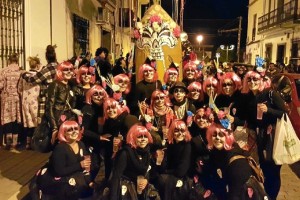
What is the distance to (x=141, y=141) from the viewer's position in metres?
4.36

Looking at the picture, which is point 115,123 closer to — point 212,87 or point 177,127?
point 177,127

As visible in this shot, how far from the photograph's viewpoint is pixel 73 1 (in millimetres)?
12469

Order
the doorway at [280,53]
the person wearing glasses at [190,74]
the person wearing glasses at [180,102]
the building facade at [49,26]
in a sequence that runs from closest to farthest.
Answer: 1. the person wearing glasses at [180,102]
2. the person wearing glasses at [190,74]
3. the building facade at [49,26]
4. the doorway at [280,53]

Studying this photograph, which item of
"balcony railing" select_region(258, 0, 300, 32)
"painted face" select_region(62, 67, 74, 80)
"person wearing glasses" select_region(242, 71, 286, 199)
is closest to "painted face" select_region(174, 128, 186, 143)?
"person wearing glasses" select_region(242, 71, 286, 199)

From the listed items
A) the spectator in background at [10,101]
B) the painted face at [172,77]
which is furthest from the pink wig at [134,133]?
the spectator in background at [10,101]

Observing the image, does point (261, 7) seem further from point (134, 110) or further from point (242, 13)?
point (134, 110)

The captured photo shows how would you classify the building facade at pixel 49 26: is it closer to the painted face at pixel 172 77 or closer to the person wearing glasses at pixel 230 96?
the painted face at pixel 172 77

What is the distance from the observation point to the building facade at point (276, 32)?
75.9ft

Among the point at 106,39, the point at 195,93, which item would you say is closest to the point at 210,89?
the point at 195,93

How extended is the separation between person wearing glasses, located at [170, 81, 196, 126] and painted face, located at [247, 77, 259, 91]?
2.59 ft

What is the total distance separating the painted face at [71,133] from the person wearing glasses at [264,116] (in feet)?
6.56

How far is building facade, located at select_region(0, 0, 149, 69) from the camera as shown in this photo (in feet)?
27.1

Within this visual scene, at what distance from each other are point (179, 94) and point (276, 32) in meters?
24.8

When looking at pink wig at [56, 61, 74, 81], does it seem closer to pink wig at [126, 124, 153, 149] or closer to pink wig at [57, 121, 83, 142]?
pink wig at [57, 121, 83, 142]
